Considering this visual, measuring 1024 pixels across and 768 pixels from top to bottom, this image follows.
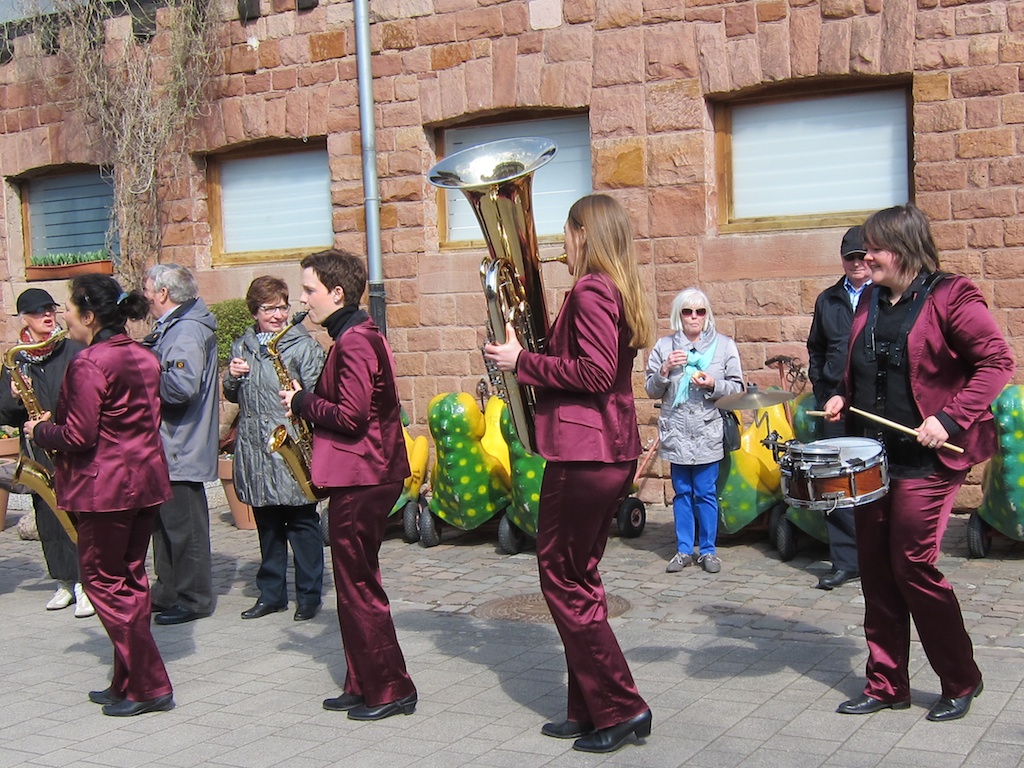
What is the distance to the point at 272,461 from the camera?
21.8 feet

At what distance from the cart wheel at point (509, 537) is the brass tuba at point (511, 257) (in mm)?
3551

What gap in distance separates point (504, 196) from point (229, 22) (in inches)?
305

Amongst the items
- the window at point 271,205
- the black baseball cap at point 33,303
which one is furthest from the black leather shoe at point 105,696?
the window at point 271,205

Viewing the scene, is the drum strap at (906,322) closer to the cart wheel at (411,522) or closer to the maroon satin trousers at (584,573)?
the maroon satin trousers at (584,573)

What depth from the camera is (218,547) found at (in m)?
9.00

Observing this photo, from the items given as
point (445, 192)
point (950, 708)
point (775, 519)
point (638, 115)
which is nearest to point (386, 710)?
point (950, 708)

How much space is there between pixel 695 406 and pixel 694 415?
0.18 ft

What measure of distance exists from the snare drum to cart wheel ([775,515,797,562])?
301 cm

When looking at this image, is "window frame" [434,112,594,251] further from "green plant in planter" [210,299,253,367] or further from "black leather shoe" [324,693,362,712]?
"black leather shoe" [324,693,362,712]

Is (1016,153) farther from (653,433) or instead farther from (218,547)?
(218,547)

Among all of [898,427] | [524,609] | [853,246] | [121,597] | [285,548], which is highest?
[853,246]

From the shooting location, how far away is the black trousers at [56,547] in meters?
7.32

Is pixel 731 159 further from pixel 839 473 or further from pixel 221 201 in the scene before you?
pixel 839 473

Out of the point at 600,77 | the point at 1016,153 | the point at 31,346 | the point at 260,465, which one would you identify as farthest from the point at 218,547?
the point at 1016,153
